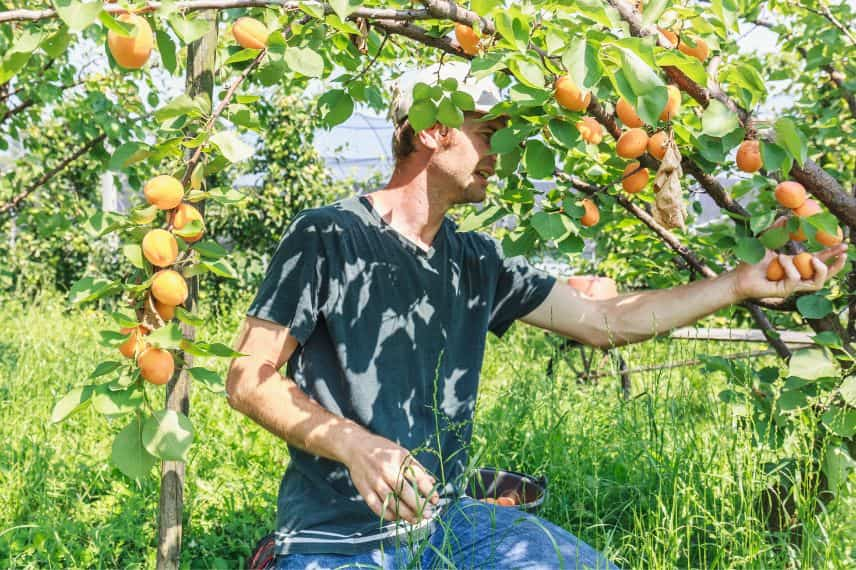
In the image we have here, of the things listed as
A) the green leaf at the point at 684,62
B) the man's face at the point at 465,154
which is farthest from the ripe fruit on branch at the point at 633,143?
the man's face at the point at 465,154

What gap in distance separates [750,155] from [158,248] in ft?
3.25

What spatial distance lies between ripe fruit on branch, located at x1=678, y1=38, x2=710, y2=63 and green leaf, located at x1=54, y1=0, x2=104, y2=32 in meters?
0.92

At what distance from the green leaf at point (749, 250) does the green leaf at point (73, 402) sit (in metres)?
1.18

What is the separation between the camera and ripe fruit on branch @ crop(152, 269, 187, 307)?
103 cm

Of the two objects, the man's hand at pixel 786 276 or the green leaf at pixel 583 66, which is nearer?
the green leaf at pixel 583 66

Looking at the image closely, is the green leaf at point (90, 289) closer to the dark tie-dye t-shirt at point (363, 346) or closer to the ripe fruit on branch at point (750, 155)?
the dark tie-dye t-shirt at point (363, 346)

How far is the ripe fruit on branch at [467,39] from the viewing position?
139cm

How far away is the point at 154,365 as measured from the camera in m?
1.01

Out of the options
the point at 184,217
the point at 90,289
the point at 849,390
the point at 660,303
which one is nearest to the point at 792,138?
the point at 849,390

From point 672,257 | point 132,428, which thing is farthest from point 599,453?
point 132,428

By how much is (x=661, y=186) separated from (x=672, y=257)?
3.08 feet

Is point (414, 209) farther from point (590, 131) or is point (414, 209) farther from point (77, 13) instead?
point (77, 13)

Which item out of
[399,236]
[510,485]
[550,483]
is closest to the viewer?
[399,236]

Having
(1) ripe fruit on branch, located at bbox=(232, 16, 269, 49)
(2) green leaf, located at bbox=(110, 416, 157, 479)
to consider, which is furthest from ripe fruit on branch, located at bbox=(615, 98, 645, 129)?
(2) green leaf, located at bbox=(110, 416, 157, 479)
